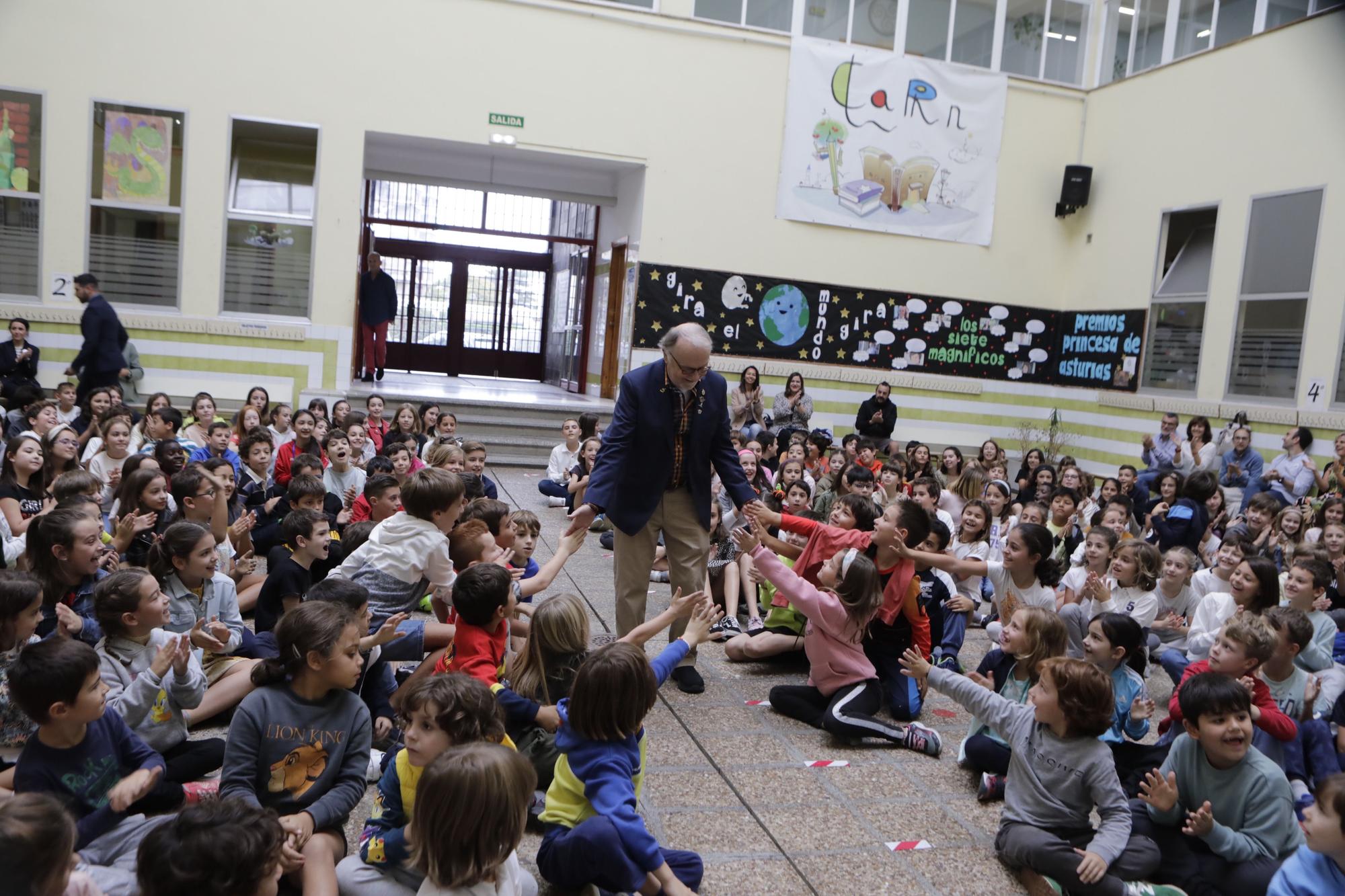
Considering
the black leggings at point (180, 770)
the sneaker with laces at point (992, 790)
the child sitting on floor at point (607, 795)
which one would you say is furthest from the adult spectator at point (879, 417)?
the black leggings at point (180, 770)

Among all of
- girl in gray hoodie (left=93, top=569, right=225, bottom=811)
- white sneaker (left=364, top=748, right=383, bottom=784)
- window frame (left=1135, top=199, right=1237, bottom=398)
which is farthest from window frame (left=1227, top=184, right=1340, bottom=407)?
girl in gray hoodie (left=93, top=569, right=225, bottom=811)

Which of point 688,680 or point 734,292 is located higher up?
point 734,292

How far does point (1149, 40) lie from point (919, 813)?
12421 mm

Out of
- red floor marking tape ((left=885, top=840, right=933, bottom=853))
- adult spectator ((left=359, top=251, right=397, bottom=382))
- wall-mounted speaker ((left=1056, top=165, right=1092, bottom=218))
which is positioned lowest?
red floor marking tape ((left=885, top=840, right=933, bottom=853))

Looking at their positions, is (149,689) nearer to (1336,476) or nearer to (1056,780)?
(1056,780)

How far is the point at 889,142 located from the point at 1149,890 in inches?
440

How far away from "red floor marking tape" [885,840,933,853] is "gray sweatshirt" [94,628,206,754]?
2.37 meters

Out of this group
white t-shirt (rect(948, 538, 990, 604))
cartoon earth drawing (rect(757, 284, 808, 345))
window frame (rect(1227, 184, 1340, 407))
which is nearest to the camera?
white t-shirt (rect(948, 538, 990, 604))

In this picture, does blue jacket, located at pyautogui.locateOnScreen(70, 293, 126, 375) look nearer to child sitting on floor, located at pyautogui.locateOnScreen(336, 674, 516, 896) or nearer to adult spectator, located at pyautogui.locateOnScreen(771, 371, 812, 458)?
adult spectator, located at pyautogui.locateOnScreen(771, 371, 812, 458)

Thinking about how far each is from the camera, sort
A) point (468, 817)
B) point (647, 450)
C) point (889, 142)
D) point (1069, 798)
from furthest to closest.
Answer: point (889, 142) → point (647, 450) → point (1069, 798) → point (468, 817)

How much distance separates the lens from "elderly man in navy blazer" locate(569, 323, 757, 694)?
4.59 meters

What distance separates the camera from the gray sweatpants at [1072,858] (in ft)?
9.98

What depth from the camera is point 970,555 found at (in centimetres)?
640

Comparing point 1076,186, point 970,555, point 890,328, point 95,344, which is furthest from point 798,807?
point 1076,186
